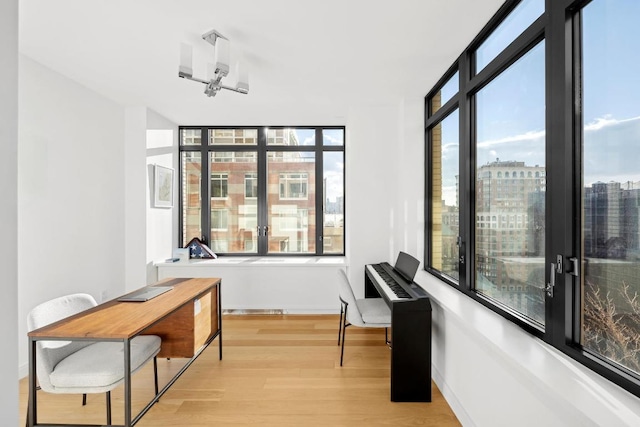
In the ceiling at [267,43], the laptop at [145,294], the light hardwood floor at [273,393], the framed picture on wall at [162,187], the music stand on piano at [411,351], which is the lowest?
the light hardwood floor at [273,393]

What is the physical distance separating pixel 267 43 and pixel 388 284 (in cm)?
214

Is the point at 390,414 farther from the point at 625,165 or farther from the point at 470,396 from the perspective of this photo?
the point at 625,165

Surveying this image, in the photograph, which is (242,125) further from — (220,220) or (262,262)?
(262,262)

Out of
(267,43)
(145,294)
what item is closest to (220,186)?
(145,294)

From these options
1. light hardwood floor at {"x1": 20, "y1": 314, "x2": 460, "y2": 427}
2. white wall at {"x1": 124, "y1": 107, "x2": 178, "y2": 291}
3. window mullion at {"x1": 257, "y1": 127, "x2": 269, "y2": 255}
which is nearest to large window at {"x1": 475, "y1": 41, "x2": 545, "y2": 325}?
light hardwood floor at {"x1": 20, "y1": 314, "x2": 460, "y2": 427}

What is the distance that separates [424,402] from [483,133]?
1.94 m

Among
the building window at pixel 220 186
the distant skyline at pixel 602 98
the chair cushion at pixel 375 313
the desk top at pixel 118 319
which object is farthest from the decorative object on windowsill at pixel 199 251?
the distant skyline at pixel 602 98

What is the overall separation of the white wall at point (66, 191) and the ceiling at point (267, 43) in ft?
0.86

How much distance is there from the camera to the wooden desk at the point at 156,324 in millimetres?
1643

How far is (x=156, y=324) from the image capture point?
2.04 metres

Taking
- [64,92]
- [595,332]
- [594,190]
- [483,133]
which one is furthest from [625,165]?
[64,92]

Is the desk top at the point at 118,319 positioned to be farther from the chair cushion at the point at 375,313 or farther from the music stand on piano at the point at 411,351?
the music stand on piano at the point at 411,351

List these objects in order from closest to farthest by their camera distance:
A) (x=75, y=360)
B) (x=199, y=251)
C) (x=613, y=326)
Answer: (x=613, y=326)
(x=75, y=360)
(x=199, y=251)

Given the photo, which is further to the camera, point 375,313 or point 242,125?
point 242,125
